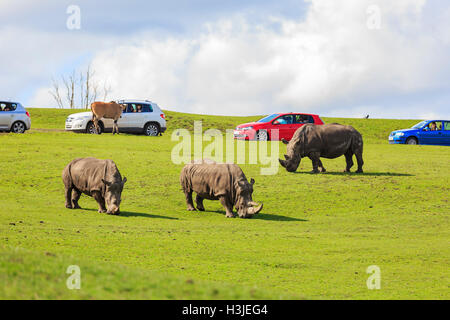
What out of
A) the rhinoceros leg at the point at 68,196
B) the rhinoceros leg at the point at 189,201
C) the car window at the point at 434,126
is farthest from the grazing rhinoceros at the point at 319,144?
the car window at the point at 434,126

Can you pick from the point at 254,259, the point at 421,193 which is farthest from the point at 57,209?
the point at 421,193

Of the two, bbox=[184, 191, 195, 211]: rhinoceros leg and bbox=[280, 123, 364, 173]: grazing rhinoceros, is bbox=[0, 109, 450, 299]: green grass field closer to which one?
bbox=[184, 191, 195, 211]: rhinoceros leg

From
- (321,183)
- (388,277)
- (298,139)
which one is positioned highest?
(298,139)

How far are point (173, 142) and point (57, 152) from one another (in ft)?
28.3

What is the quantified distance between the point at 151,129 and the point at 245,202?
2212cm

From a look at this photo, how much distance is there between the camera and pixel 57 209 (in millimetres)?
18938

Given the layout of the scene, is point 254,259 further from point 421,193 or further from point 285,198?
point 421,193

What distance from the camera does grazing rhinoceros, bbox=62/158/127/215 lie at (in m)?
18.2

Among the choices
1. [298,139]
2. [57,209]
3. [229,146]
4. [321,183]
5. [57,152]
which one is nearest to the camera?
[57,209]

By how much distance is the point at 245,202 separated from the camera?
61.0 ft

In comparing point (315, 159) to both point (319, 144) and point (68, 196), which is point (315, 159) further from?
point (68, 196)

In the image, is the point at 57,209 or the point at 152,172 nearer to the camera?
the point at 57,209
